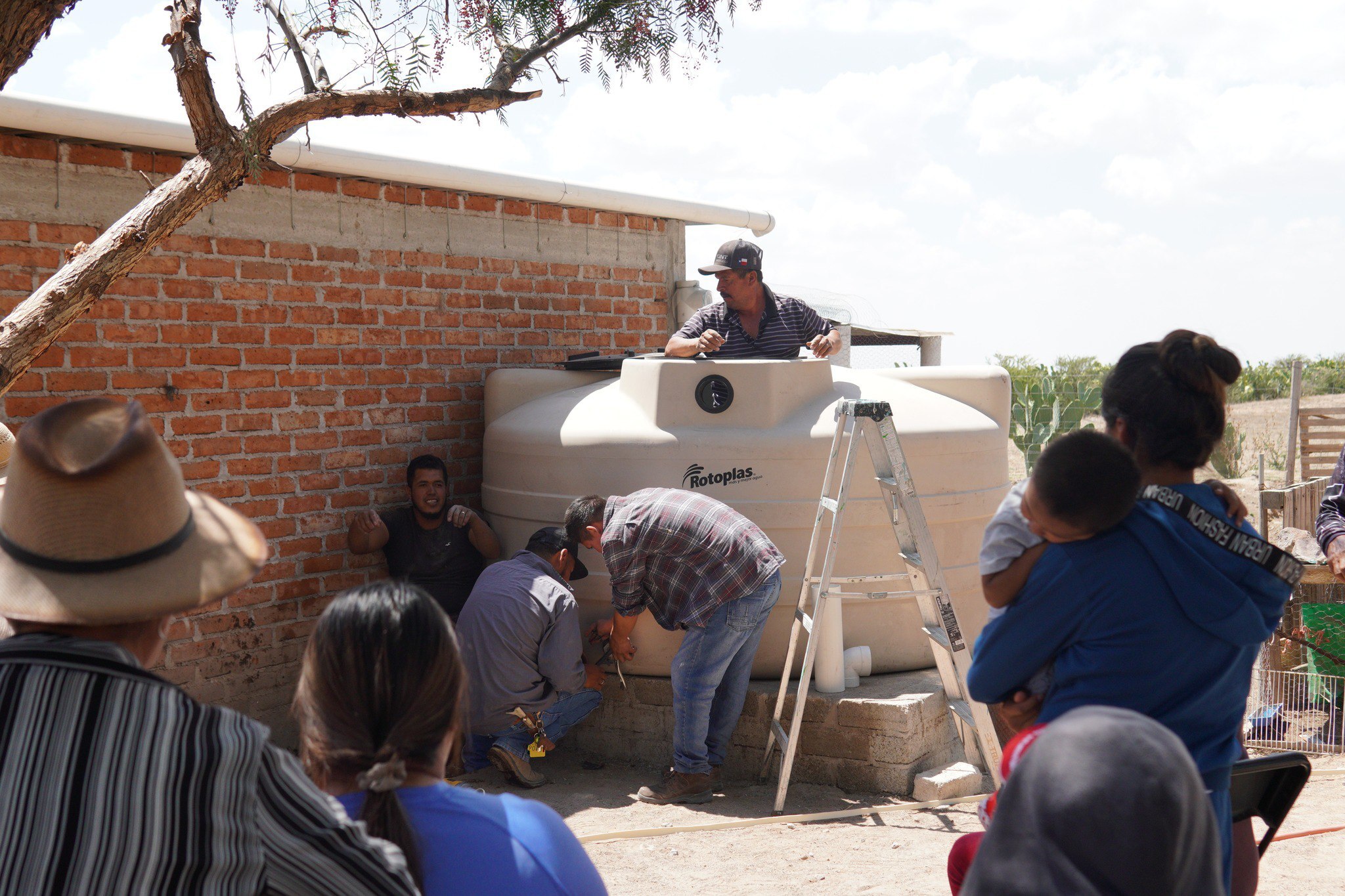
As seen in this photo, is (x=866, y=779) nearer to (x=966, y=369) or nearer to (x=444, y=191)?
(x=966, y=369)

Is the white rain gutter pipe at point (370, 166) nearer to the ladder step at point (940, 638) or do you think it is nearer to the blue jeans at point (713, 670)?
the blue jeans at point (713, 670)

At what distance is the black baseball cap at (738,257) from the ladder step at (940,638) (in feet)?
7.32

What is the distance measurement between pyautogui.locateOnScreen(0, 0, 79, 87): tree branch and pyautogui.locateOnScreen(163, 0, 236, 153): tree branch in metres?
0.56

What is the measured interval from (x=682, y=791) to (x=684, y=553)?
1.13m

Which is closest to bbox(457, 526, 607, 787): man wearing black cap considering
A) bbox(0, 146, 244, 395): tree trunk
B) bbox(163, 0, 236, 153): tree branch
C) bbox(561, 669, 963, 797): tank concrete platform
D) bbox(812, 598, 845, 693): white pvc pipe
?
bbox(561, 669, 963, 797): tank concrete platform

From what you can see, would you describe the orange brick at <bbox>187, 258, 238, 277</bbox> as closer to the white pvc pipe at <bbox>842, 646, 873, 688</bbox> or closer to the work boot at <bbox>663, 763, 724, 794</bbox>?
the work boot at <bbox>663, 763, 724, 794</bbox>

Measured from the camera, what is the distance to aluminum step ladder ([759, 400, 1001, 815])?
4848mm

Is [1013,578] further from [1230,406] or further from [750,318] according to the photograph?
[1230,406]

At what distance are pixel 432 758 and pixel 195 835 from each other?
36cm

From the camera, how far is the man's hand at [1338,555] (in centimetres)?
364

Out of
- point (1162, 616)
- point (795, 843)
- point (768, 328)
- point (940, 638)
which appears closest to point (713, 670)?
point (795, 843)

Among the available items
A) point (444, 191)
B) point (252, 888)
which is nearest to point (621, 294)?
point (444, 191)

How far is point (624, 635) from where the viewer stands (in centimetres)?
533

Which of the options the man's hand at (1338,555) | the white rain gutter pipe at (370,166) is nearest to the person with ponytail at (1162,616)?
the man's hand at (1338,555)
